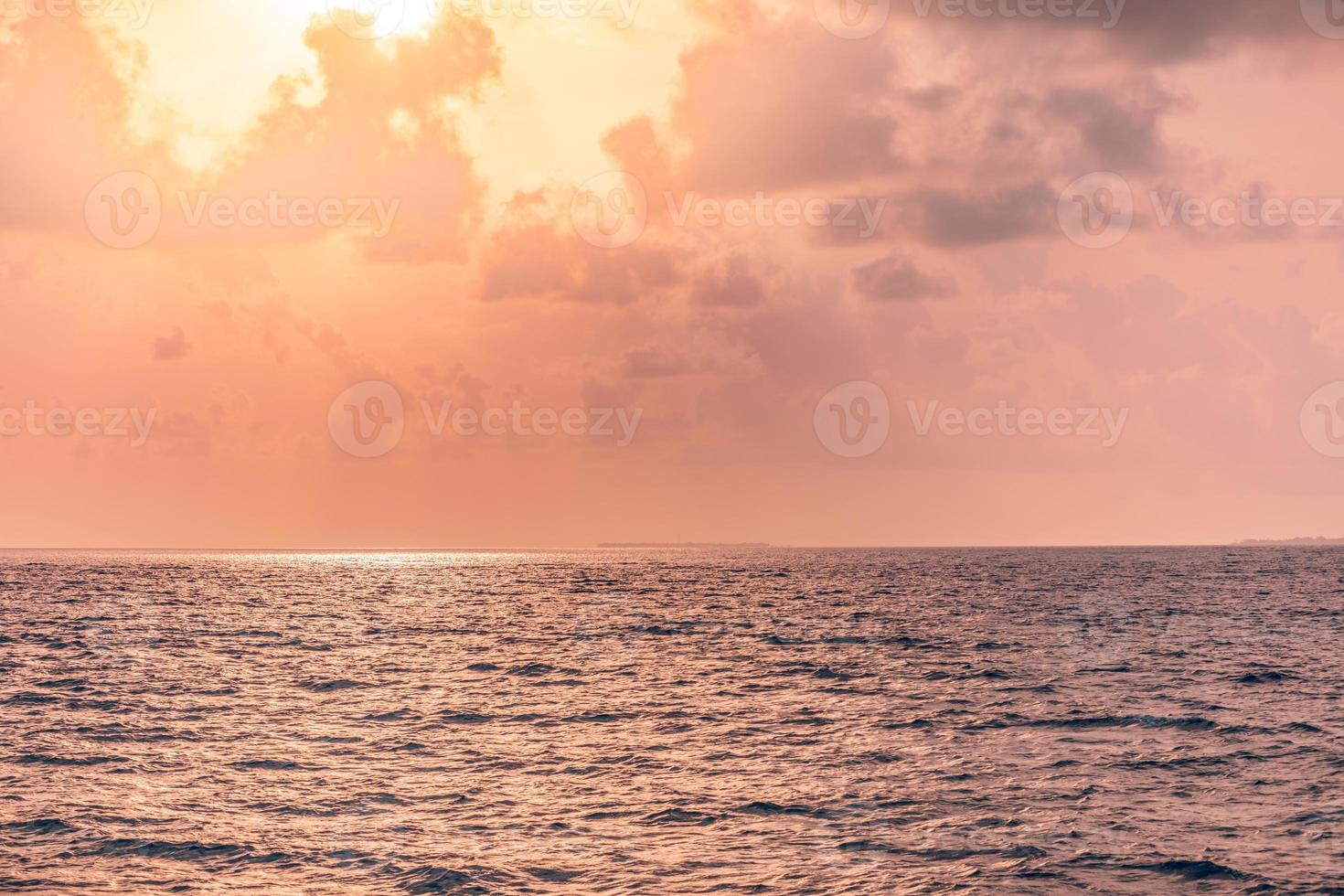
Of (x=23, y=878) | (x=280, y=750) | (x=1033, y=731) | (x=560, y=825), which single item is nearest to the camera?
(x=23, y=878)

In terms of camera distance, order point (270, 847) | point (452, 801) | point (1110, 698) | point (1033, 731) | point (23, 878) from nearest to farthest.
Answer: point (23, 878) → point (270, 847) → point (452, 801) → point (1033, 731) → point (1110, 698)

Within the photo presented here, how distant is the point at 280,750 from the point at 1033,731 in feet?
75.1

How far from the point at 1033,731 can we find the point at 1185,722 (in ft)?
18.0

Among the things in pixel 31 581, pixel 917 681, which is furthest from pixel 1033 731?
pixel 31 581

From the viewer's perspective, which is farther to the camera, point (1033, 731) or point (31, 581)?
point (31, 581)

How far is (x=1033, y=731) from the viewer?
33.1 m

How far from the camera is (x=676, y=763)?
2880 centimetres

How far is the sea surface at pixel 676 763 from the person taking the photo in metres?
20.2

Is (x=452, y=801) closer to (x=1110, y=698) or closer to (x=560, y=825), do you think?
(x=560, y=825)

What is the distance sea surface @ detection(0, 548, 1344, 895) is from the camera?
66.2 feet

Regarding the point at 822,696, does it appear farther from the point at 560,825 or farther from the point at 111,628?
the point at 111,628

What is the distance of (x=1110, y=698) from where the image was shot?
130 feet

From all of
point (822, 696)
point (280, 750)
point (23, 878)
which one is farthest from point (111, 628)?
point (23, 878)

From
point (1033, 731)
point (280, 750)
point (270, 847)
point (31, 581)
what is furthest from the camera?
point (31, 581)
